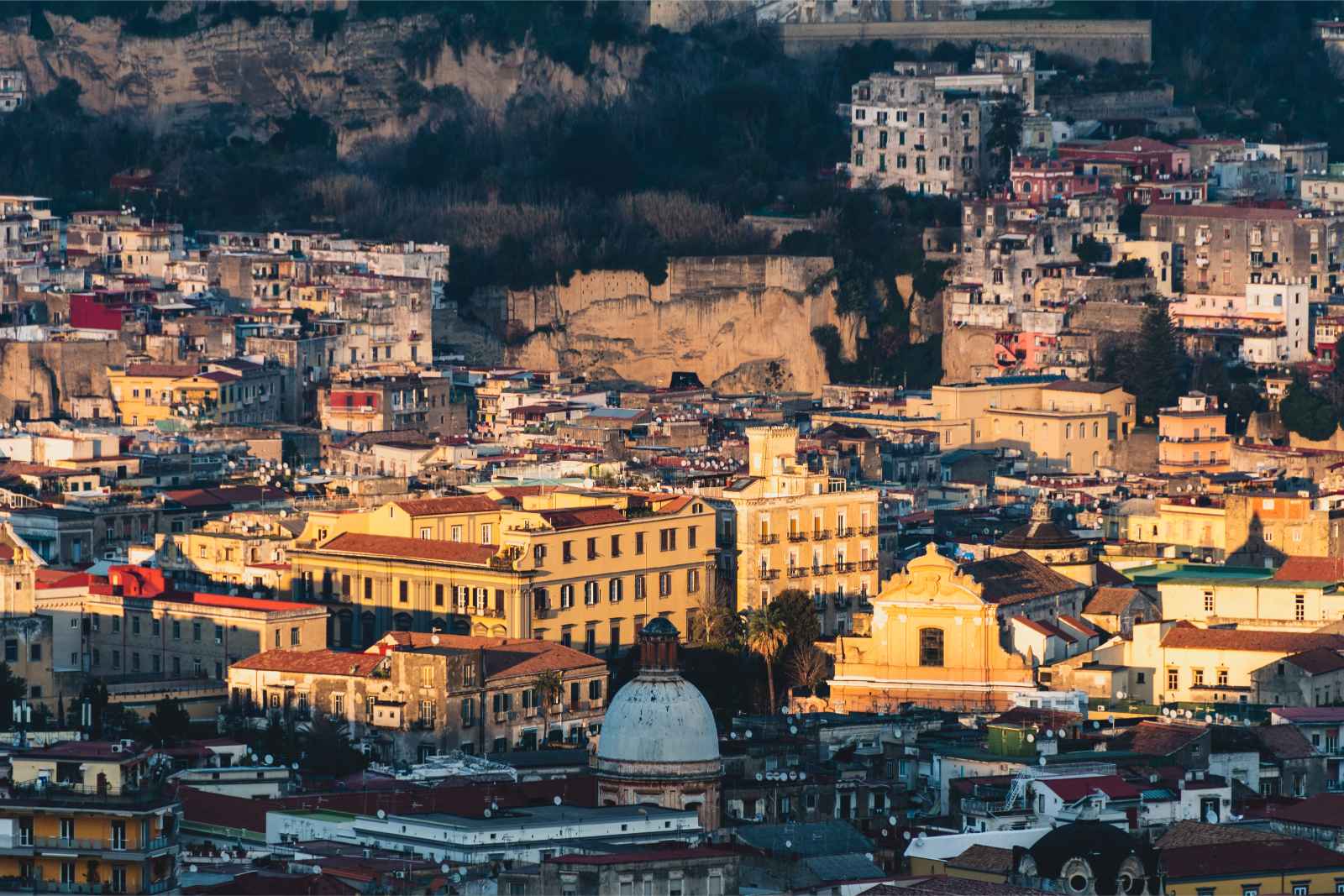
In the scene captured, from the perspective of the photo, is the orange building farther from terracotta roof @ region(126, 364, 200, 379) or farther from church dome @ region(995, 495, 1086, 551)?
terracotta roof @ region(126, 364, 200, 379)

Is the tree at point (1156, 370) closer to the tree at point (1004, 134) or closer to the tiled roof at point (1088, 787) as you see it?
the tree at point (1004, 134)

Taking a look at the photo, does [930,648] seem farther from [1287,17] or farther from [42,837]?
[1287,17]

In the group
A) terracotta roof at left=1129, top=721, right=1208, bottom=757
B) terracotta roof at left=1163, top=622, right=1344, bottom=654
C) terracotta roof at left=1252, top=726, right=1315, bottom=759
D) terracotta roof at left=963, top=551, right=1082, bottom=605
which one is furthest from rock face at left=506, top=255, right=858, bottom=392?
terracotta roof at left=1129, top=721, right=1208, bottom=757

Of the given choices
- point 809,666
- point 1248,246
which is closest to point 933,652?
point 809,666

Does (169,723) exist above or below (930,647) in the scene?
below

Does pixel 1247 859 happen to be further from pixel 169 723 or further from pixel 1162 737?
pixel 169 723

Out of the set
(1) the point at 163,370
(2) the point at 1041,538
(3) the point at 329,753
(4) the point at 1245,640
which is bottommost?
(3) the point at 329,753
